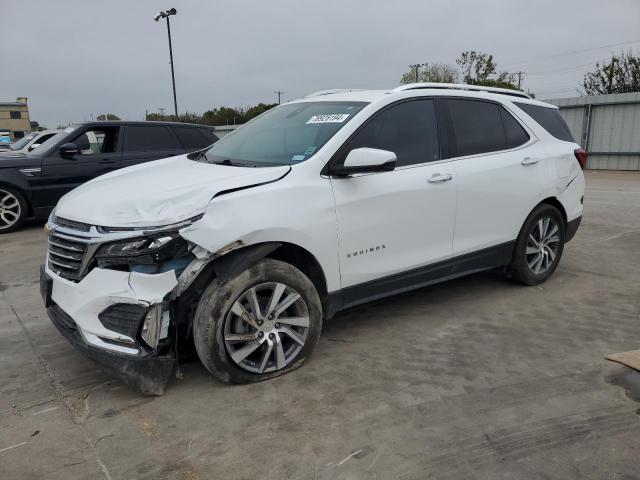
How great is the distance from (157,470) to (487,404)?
182 cm

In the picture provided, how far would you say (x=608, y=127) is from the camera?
1855 cm

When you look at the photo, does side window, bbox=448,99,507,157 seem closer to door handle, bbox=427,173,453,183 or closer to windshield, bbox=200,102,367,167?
door handle, bbox=427,173,453,183

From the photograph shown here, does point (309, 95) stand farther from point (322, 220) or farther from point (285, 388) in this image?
A: point (285, 388)

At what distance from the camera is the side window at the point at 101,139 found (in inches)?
337

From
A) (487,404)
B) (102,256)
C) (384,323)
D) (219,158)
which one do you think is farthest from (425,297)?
(102,256)

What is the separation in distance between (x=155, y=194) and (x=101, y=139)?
21.0ft

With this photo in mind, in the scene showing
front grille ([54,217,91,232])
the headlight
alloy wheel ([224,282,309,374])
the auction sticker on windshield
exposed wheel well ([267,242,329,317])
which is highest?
the auction sticker on windshield

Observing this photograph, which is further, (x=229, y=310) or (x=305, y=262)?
(x=305, y=262)

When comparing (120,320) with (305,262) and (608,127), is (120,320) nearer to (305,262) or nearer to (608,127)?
(305,262)

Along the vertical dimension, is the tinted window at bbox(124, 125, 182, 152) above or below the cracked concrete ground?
above

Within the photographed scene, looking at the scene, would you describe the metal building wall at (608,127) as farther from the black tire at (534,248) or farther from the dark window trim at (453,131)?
the dark window trim at (453,131)

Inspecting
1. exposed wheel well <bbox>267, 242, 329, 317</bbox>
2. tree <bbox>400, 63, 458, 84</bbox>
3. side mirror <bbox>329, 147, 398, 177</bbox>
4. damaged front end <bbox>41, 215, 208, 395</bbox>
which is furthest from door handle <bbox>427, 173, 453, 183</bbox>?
tree <bbox>400, 63, 458, 84</bbox>

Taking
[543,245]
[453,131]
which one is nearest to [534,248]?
[543,245]

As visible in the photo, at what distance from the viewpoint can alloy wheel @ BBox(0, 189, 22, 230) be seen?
318 inches
